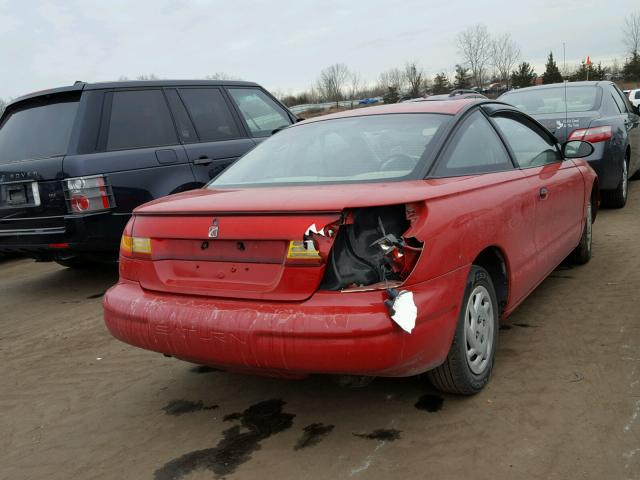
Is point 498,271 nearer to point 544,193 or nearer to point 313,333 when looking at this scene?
point 544,193

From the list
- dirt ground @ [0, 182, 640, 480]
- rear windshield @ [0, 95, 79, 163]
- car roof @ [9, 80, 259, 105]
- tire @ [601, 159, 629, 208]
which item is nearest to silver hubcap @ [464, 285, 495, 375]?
dirt ground @ [0, 182, 640, 480]

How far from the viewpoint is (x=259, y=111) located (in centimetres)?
711

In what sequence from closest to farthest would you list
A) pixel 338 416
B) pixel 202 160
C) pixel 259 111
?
1. pixel 338 416
2. pixel 202 160
3. pixel 259 111

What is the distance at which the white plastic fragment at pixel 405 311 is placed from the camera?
7.82 ft

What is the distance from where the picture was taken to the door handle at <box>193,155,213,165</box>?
593 cm

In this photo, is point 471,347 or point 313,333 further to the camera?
point 471,347

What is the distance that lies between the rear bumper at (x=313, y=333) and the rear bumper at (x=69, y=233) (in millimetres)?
2680

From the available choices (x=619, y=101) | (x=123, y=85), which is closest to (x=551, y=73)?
(x=619, y=101)

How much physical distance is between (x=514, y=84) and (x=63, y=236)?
161ft

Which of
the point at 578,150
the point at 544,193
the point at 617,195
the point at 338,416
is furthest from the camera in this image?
the point at 617,195

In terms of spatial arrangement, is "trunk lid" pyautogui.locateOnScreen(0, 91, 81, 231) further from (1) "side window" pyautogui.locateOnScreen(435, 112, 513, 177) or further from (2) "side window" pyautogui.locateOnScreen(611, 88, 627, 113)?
A: (2) "side window" pyautogui.locateOnScreen(611, 88, 627, 113)

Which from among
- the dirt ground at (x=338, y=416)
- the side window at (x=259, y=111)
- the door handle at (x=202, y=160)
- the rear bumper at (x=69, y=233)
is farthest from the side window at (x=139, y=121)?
the dirt ground at (x=338, y=416)

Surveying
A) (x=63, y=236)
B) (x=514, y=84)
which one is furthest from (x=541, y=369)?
(x=514, y=84)

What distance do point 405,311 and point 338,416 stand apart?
33.7 inches
